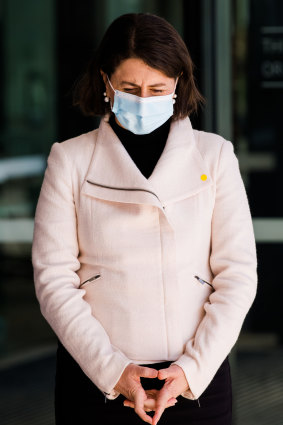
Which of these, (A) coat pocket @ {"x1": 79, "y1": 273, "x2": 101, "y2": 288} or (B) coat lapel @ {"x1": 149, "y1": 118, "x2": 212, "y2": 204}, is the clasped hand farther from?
(B) coat lapel @ {"x1": 149, "y1": 118, "x2": 212, "y2": 204}

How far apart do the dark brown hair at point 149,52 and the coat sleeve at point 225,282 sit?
7.5 inches

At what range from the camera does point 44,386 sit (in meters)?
4.16

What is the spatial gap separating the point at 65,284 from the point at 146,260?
0.21m

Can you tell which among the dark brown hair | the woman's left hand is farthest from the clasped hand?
the dark brown hair

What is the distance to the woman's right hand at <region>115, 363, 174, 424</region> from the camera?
6.35 feet

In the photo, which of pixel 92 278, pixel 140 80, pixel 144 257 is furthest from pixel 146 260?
pixel 140 80

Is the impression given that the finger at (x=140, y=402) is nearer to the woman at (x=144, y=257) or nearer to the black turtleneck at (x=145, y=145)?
the woman at (x=144, y=257)

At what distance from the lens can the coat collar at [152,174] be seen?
6.78ft

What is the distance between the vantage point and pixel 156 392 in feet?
6.51

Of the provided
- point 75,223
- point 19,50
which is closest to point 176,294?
point 75,223

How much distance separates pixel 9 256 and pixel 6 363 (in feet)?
1.88

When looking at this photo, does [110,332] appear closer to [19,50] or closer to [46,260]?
[46,260]

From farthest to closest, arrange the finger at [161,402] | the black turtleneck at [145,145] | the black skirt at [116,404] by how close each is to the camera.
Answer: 1. the black turtleneck at [145,145]
2. the black skirt at [116,404]
3. the finger at [161,402]

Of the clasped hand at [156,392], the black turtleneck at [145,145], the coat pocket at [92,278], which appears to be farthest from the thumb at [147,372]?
the black turtleneck at [145,145]
